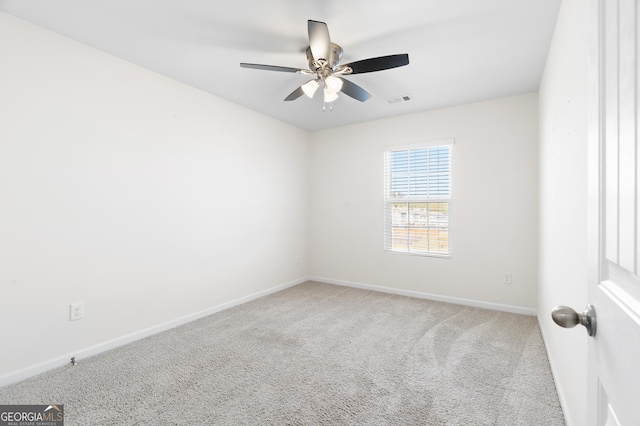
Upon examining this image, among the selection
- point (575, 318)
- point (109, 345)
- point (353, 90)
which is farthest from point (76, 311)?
point (575, 318)

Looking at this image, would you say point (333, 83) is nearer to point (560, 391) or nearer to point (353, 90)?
point (353, 90)

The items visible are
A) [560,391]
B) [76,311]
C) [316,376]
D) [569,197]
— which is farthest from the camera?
[76,311]

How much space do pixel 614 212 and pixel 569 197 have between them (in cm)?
132

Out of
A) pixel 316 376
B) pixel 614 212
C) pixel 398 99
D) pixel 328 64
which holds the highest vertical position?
pixel 398 99

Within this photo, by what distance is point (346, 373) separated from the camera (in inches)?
85.0

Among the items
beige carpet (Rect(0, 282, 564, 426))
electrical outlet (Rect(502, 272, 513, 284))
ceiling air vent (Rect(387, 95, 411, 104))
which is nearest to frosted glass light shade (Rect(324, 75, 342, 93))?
ceiling air vent (Rect(387, 95, 411, 104))

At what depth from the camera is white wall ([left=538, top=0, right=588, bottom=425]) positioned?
4.41 ft

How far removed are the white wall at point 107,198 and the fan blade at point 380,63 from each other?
1.87 meters

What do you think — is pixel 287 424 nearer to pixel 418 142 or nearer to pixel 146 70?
pixel 146 70

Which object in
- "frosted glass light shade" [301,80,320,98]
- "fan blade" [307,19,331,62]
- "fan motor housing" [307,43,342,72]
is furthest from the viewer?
"frosted glass light shade" [301,80,320,98]

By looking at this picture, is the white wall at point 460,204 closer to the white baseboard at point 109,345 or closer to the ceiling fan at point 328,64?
the white baseboard at point 109,345

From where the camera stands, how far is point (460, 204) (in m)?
3.73

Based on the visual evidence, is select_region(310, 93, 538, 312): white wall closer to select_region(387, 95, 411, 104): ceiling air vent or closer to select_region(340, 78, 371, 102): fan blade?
select_region(387, 95, 411, 104): ceiling air vent

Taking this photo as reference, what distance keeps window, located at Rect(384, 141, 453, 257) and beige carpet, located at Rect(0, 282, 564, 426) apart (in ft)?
3.62
